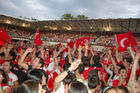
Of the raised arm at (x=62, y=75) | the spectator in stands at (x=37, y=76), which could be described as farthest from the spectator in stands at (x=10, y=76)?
the raised arm at (x=62, y=75)

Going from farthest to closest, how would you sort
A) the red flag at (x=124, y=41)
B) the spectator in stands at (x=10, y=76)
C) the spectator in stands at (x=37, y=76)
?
1. the red flag at (x=124, y=41)
2. the spectator in stands at (x=10, y=76)
3. the spectator in stands at (x=37, y=76)

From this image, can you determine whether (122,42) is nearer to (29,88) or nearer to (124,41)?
(124,41)

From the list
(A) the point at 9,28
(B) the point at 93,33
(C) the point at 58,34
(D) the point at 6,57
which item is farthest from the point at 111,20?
(A) the point at 9,28

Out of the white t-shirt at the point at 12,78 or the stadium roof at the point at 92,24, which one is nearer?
the white t-shirt at the point at 12,78

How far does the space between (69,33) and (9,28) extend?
13.7m

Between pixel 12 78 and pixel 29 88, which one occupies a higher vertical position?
pixel 29 88

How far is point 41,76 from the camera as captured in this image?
2.16m

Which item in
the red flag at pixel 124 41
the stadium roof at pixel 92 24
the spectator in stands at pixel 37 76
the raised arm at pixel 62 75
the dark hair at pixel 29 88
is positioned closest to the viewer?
the dark hair at pixel 29 88

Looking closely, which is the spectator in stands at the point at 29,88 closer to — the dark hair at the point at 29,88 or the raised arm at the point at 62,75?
the dark hair at the point at 29,88

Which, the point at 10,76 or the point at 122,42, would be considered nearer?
the point at 10,76

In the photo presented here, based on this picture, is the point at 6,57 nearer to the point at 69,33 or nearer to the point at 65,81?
the point at 65,81

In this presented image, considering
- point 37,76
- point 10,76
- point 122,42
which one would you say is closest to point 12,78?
point 10,76

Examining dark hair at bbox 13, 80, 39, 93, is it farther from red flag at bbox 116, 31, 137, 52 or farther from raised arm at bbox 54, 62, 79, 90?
red flag at bbox 116, 31, 137, 52

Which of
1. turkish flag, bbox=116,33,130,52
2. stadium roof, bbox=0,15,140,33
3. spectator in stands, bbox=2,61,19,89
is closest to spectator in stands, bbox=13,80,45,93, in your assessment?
spectator in stands, bbox=2,61,19,89
